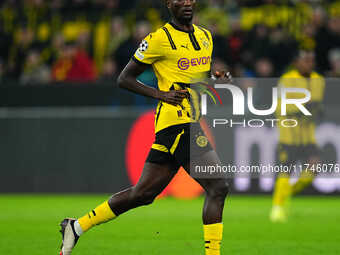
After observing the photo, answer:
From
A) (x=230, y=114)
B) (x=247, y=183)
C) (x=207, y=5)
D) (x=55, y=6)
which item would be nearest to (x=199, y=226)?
(x=230, y=114)

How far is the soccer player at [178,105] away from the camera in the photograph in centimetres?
639

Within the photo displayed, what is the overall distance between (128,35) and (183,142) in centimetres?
1011

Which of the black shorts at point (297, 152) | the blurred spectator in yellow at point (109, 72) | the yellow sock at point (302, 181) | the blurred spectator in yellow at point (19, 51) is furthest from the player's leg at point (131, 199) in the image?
the blurred spectator in yellow at point (19, 51)

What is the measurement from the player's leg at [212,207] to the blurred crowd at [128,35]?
7.21m

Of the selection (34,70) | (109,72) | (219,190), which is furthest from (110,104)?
(219,190)

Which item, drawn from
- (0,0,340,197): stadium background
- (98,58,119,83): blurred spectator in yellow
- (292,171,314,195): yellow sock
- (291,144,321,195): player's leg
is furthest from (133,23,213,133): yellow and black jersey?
(98,58,119,83): blurred spectator in yellow

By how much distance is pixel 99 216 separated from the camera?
682cm

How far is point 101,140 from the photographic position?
48.0 feet

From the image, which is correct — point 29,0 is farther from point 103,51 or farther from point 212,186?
point 212,186

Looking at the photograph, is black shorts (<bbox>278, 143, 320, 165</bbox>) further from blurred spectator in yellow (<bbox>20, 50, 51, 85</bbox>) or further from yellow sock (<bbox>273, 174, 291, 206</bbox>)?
blurred spectator in yellow (<bbox>20, 50, 51, 85</bbox>)

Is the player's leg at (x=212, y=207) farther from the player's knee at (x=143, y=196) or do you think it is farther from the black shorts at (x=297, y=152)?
the black shorts at (x=297, y=152)

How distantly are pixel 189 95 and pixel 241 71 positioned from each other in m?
8.01

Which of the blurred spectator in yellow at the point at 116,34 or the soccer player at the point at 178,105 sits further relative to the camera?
the blurred spectator in yellow at the point at 116,34

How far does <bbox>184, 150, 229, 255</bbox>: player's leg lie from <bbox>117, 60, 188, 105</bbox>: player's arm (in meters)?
0.51
